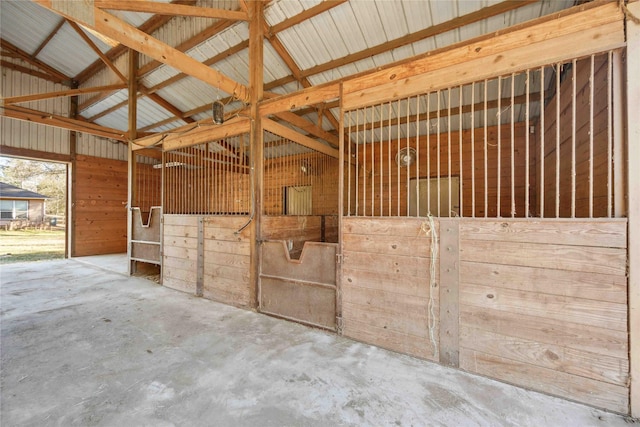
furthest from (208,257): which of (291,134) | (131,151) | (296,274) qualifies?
(131,151)

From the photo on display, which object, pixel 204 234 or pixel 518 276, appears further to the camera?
pixel 204 234

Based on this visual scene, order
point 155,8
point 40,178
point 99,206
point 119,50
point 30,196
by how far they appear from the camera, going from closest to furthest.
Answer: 1. point 155,8
2. point 119,50
3. point 99,206
4. point 30,196
5. point 40,178

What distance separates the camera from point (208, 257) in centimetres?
333

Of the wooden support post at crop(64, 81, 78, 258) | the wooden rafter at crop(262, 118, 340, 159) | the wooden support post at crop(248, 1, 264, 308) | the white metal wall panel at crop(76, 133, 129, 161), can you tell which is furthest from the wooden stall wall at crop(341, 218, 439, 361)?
the white metal wall panel at crop(76, 133, 129, 161)

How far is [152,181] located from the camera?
7.92 metres

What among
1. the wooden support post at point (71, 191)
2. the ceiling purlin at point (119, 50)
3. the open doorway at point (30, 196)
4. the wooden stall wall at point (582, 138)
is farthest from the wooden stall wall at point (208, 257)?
the open doorway at point (30, 196)

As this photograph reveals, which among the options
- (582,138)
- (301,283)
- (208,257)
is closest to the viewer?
(582,138)

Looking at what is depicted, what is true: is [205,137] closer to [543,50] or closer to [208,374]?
[208,374]

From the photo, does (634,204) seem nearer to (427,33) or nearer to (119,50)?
(427,33)

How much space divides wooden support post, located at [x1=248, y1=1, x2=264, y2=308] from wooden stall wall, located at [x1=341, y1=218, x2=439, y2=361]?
3.62 feet

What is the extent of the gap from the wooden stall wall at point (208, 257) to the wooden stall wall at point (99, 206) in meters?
4.33

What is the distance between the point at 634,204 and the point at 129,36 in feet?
11.1

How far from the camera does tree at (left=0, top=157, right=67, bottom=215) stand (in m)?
13.4

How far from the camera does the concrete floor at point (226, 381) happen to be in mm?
1346
